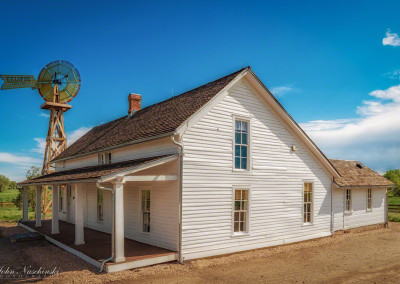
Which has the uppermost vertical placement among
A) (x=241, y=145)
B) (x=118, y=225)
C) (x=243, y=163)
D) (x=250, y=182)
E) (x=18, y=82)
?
(x=18, y=82)

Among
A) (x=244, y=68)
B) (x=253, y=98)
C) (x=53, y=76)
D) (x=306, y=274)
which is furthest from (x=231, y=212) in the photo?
(x=53, y=76)

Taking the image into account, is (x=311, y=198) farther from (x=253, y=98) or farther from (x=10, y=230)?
(x=10, y=230)

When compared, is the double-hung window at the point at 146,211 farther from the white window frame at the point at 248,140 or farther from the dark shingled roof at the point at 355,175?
the dark shingled roof at the point at 355,175

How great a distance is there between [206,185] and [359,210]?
41.8ft

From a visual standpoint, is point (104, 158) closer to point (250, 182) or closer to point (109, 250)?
point (109, 250)

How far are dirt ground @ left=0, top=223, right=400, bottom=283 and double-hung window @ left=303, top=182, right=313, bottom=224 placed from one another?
142 centimetres

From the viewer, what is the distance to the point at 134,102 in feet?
69.4

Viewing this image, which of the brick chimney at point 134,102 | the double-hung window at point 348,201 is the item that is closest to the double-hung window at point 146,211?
the brick chimney at point 134,102

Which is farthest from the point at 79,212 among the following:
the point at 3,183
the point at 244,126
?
the point at 3,183

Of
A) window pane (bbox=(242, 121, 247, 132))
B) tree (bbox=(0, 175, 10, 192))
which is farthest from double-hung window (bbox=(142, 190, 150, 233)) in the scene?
tree (bbox=(0, 175, 10, 192))

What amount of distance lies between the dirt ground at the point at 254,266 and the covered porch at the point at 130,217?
418 millimetres

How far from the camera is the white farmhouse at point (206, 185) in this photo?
11.2 metres

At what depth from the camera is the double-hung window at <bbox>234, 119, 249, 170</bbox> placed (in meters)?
13.3

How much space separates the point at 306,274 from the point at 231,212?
3493 mm
